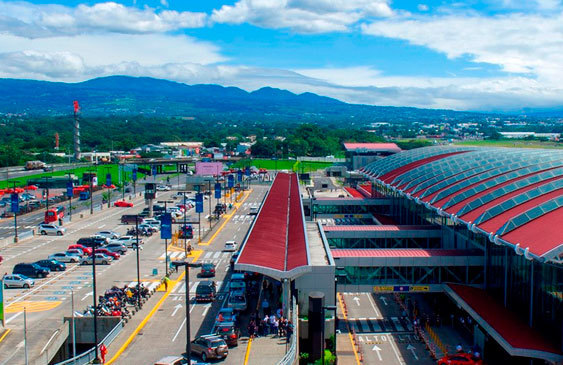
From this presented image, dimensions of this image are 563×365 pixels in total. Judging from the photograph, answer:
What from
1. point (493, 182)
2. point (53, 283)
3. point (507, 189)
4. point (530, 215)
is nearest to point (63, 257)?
point (53, 283)

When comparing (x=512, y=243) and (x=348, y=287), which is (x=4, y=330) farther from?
(x=512, y=243)

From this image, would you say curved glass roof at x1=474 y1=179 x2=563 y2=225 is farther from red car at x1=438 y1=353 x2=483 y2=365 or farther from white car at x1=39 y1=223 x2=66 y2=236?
white car at x1=39 y1=223 x2=66 y2=236

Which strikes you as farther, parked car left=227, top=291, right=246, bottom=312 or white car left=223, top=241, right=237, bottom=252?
white car left=223, top=241, right=237, bottom=252

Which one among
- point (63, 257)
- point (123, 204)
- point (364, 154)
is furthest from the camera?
point (364, 154)

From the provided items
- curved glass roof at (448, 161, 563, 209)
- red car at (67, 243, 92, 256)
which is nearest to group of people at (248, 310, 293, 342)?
curved glass roof at (448, 161, 563, 209)

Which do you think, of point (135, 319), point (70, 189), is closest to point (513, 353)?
point (135, 319)

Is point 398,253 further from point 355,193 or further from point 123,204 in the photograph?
point 123,204

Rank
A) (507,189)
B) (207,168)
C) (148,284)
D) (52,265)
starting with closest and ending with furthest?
(507,189), (148,284), (52,265), (207,168)
